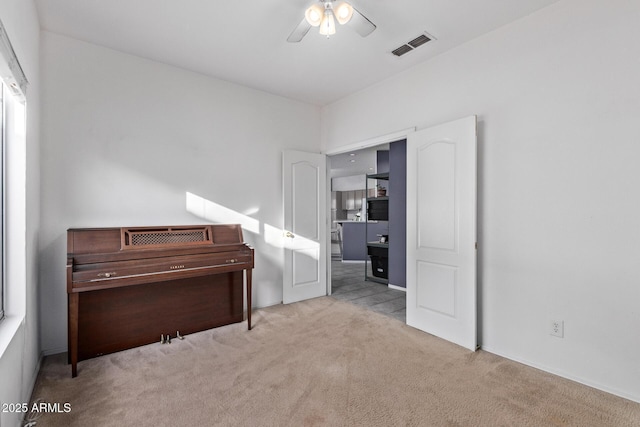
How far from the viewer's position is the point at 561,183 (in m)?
2.29

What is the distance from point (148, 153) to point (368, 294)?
11.1 ft

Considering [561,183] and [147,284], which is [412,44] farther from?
[147,284]

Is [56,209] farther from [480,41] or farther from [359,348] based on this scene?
[480,41]

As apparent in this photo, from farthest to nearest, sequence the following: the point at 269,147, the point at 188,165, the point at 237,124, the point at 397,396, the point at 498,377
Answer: the point at 269,147 < the point at 237,124 < the point at 188,165 < the point at 498,377 < the point at 397,396

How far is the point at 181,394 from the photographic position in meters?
2.05

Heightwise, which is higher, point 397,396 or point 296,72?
point 296,72

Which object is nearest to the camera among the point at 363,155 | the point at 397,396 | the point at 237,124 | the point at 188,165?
the point at 397,396

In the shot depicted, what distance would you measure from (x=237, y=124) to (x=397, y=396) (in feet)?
10.5

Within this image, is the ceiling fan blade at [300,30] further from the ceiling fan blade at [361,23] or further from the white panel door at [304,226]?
the white panel door at [304,226]

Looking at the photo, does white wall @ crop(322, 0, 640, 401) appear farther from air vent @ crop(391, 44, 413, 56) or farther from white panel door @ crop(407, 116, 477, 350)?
air vent @ crop(391, 44, 413, 56)

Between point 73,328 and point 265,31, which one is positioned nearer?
point 73,328

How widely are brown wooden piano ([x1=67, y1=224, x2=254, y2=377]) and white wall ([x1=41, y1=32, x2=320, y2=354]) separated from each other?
1.08 ft

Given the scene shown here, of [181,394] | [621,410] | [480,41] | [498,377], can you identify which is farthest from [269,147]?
[621,410]

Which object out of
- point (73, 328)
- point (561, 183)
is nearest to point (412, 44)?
point (561, 183)
